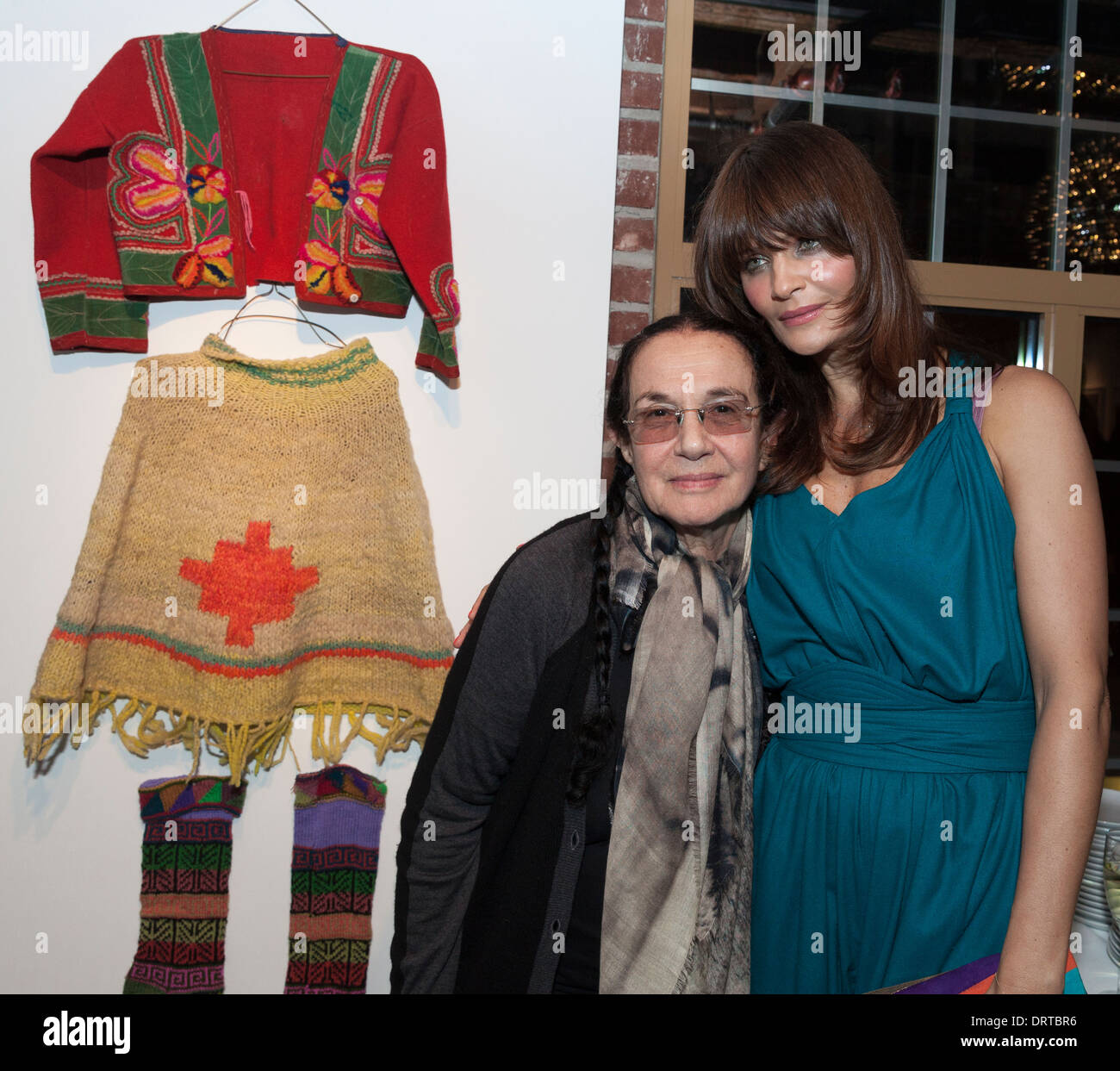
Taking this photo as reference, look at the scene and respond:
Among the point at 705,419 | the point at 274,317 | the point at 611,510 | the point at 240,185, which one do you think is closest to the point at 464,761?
the point at 611,510

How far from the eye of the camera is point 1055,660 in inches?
44.9

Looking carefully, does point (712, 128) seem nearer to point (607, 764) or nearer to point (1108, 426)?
point (1108, 426)

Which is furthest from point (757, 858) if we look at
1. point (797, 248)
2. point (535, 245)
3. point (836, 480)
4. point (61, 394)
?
point (61, 394)

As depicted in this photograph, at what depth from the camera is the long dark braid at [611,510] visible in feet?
4.24

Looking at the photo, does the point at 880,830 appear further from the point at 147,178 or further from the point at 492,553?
the point at 147,178

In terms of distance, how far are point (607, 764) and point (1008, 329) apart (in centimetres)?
178

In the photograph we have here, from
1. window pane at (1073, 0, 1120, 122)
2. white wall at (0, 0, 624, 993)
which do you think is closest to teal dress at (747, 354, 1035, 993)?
white wall at (0, 0, 624, 993)

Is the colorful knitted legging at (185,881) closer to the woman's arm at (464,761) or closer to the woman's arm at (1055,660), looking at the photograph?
the woman's arm at (464,761)

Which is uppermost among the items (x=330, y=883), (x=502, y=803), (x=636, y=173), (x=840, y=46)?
(x=840, y=46)

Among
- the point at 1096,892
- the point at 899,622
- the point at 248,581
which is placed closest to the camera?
the point at 899,622

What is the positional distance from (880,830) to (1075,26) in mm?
2336

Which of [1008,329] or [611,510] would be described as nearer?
[611,510]

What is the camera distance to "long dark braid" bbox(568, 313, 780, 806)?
1.29m

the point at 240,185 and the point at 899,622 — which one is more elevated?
the point at 240,185
